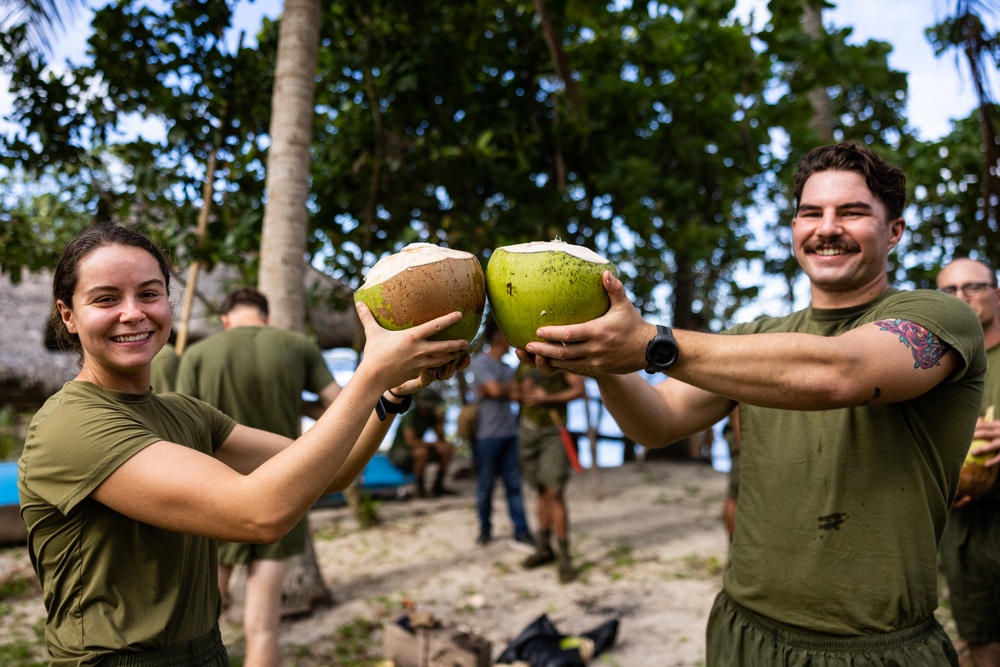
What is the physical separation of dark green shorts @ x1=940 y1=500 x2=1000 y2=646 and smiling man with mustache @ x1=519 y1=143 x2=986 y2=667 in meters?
1.40

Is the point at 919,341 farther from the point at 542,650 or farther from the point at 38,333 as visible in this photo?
the point at 38,333

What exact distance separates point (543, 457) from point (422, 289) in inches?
164

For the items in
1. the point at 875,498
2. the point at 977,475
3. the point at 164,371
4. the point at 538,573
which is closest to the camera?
the point at 875,498

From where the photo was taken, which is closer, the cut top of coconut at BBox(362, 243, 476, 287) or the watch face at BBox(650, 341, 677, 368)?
the watch face at BBox(650, 341, 677, 368)

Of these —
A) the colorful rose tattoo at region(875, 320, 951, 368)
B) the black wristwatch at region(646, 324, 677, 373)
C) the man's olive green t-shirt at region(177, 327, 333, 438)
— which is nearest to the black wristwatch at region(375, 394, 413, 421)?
the black wristwatch at region(646, 324, 677, 373)

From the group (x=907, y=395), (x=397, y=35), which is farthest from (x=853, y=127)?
(x=907, y=395)

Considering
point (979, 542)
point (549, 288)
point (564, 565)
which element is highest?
point (549, 288)

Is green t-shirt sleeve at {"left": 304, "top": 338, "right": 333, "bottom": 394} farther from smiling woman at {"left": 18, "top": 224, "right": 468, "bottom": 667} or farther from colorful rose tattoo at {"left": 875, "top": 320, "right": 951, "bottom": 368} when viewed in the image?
colorful rose tattoo at {"left": 875, "top": 320, "right": 951, "bottom": 368}

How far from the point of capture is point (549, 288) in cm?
149

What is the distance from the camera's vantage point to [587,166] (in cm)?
609

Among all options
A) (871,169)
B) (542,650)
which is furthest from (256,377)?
(871,169)

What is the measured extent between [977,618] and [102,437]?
314cm

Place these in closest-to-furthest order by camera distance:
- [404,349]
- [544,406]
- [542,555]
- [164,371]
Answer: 1. [404,349]
2. [164,371]
3. [542,555]
4. [544,406]

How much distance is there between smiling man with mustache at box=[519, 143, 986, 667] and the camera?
1421mm
